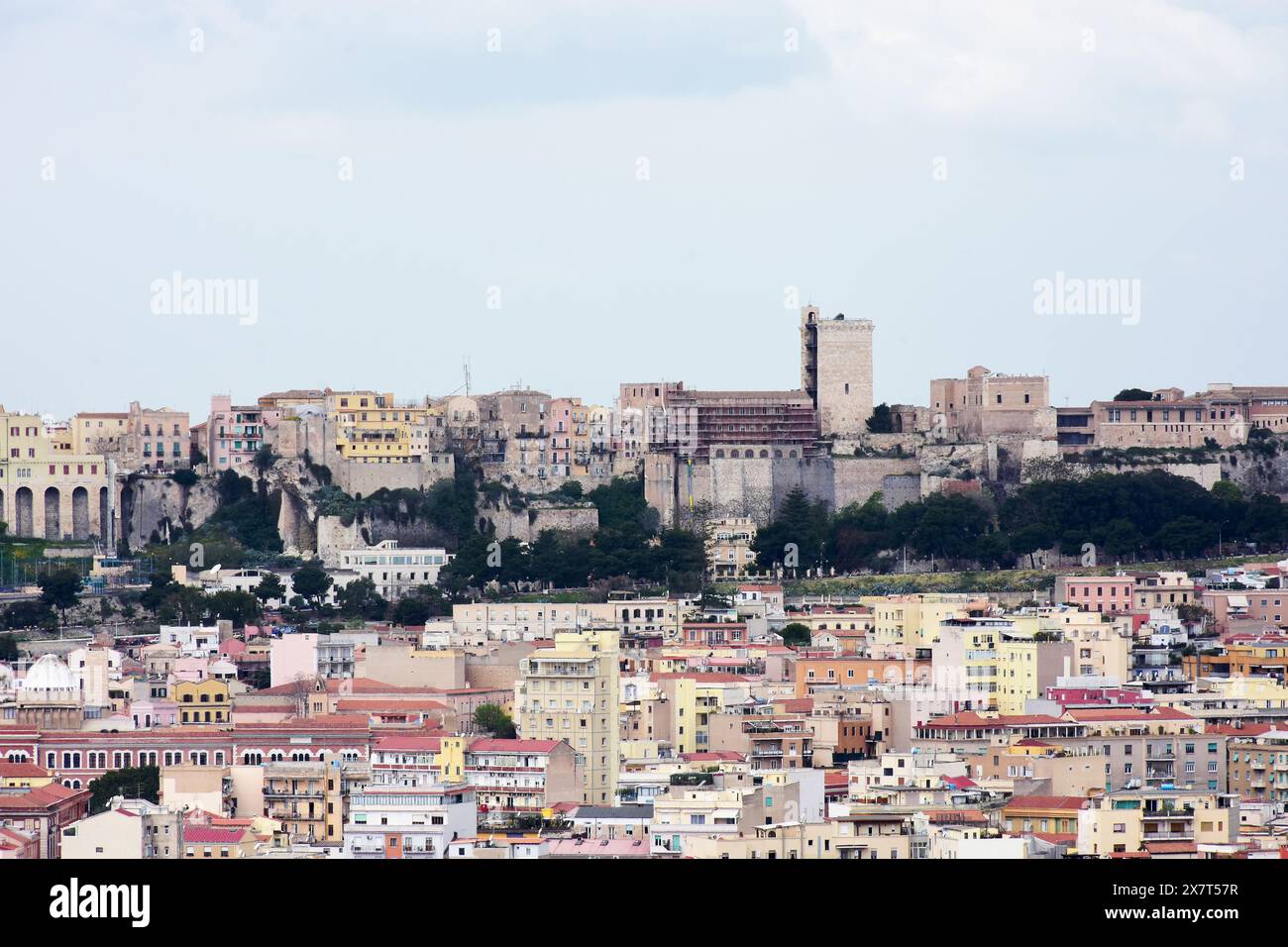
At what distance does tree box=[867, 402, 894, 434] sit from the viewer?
2689 inches

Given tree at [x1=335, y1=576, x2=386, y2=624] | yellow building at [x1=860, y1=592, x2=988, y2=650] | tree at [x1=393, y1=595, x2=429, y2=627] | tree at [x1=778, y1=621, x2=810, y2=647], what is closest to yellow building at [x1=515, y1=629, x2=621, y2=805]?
yellow building at [x1=860, y1=592, x2=988, y2=650]

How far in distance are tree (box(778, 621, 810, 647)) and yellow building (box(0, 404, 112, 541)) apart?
17780 mm

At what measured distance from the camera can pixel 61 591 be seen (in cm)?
5578

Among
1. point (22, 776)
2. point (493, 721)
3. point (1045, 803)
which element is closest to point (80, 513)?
point (493, 721)

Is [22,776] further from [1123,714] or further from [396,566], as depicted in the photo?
[396,566]

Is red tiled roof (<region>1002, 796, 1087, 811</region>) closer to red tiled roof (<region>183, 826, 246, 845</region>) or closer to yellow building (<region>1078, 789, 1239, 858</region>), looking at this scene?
yellow building (<region>1078, 789, 1239, 858</region>)

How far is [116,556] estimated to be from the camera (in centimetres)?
6109

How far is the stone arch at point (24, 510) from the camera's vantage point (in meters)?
62.4

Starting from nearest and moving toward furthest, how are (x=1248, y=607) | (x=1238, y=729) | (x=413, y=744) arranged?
(x=413, y=744)
(x=1238, y=729)
(x=1248, y=607)

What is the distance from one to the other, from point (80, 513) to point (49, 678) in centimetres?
2242

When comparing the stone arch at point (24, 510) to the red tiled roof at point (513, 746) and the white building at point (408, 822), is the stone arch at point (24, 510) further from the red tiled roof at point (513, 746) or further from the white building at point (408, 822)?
the white building at point (408, 822)

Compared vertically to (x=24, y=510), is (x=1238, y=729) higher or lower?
lower

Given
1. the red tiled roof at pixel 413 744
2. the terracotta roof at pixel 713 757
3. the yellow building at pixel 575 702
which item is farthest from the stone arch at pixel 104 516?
the terracotta roof at pixel 713 757
